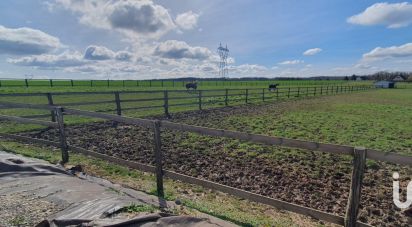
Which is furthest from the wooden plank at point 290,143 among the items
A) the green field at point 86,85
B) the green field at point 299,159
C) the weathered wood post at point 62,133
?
the green field at point 86,85

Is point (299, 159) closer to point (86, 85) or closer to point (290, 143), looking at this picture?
point (290, 143)

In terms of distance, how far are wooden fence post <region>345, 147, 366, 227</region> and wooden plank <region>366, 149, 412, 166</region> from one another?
86mm

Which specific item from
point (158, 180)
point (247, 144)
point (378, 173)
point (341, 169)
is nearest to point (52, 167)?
point (158, 180)

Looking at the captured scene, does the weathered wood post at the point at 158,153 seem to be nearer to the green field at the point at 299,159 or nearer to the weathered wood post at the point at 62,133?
the green field at the point at 299,159

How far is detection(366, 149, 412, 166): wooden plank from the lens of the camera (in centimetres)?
246

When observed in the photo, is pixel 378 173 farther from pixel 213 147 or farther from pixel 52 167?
pixel 52 167

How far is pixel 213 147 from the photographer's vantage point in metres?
7.02

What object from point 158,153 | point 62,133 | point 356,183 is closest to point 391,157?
point 356,183

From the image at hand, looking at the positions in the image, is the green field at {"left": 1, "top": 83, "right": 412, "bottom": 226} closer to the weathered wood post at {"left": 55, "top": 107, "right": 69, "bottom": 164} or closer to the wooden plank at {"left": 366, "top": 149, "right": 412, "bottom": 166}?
the weathered wood post at {"left": 55, "top": 107, "right": 69, "bottom": 164}

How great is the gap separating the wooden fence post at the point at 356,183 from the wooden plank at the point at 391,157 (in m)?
0.09

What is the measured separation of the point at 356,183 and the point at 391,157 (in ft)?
1.37

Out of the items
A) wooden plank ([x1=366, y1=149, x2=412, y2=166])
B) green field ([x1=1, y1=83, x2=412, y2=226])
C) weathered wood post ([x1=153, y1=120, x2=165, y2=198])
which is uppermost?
wooden plank ([x1=366, y1=149, x2=412, y2=166])

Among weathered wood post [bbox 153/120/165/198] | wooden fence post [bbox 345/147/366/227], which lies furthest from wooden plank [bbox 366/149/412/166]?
weathered wood post [bbox 153/120/165/198]

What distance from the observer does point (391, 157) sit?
101 inches
